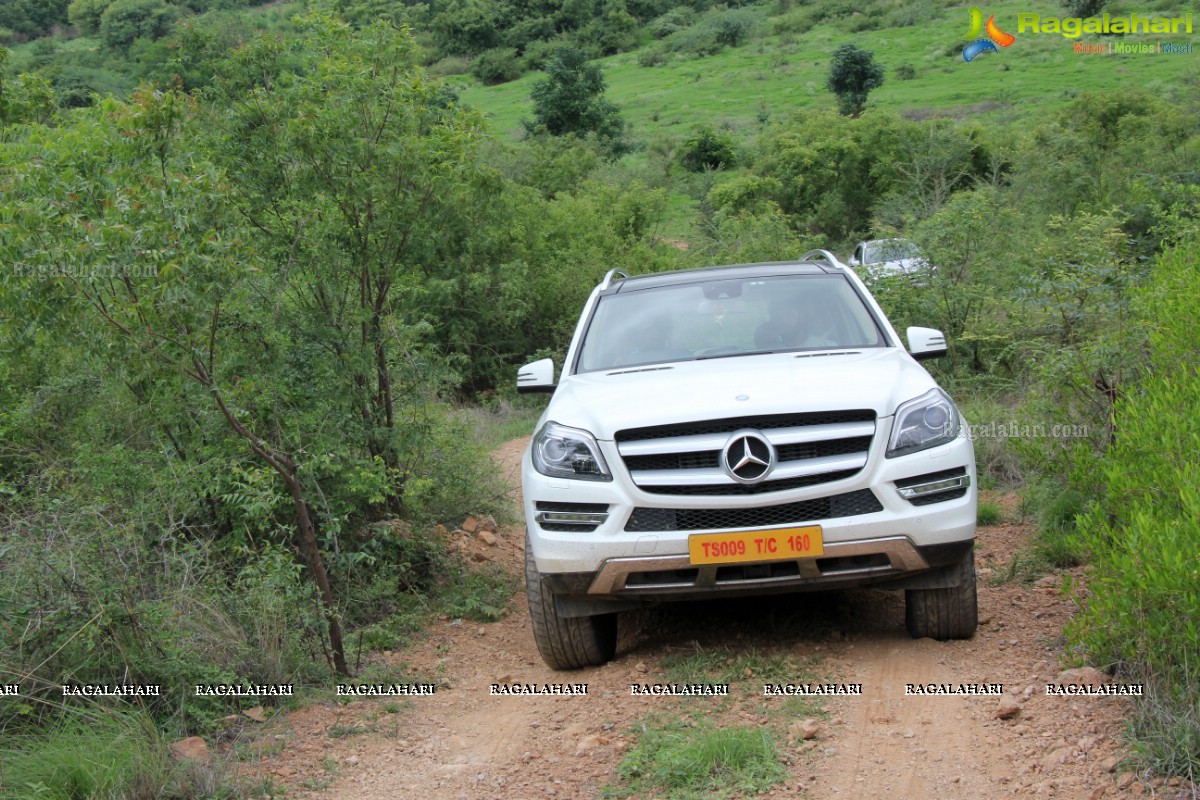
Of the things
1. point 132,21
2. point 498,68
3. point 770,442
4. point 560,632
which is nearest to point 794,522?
point 770,442

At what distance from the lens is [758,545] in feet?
15.5

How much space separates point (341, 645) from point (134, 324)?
175cm

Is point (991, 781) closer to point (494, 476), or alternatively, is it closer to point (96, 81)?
point (494, 476)

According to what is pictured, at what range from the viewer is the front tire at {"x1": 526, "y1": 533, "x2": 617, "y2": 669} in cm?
529

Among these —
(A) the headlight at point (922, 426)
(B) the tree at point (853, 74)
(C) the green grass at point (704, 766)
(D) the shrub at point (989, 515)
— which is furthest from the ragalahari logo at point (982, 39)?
(C) the green grass at point (704, 766)

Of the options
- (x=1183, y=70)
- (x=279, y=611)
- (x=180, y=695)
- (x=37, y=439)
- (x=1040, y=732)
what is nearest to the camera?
(x=1040, y=732)

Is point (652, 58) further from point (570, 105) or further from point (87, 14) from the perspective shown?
point (87, 14)

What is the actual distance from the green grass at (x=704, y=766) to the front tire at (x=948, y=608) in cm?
118

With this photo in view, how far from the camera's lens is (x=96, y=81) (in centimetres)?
4500

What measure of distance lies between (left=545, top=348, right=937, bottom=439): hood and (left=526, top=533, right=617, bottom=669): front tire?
732 mm

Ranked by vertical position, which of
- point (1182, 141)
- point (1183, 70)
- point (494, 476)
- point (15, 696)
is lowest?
point (1183, 70)

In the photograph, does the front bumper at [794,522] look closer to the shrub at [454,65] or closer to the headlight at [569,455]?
the headlight at [569,455]

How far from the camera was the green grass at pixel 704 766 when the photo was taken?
13.1ft

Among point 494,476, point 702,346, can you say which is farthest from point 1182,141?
point 702,346
